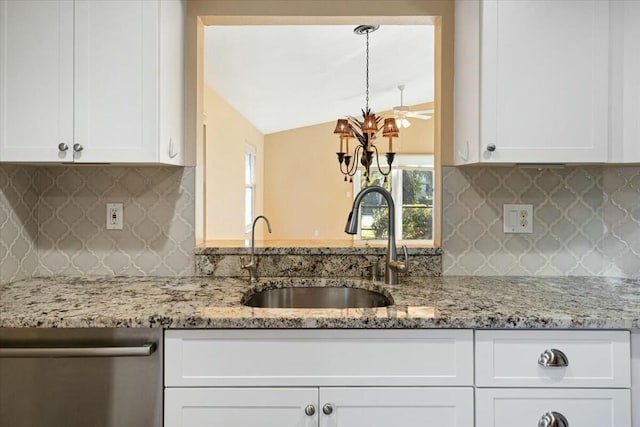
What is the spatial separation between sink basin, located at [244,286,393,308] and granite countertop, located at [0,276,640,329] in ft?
0.13

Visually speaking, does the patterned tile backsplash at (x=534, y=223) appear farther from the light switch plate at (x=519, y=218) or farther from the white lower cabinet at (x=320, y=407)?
the white lower cabinet at (x=320, y=407)

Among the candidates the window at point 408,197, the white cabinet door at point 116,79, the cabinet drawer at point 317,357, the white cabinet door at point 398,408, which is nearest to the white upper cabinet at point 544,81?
the cabinet drawer at point 317,357

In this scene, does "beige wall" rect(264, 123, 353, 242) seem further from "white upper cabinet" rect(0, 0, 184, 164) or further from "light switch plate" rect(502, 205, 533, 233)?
"white upper cabinet" rect(0, 0, 184, 164)

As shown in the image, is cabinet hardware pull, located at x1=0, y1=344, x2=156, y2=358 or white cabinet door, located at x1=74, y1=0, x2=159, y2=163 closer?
cabinet hardware pull, located at x1=0, y1=344, x2=156, y2=358

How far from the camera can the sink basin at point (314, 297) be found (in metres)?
1.73

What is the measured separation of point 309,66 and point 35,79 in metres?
2.90

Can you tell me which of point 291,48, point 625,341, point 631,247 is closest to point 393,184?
point 291,48

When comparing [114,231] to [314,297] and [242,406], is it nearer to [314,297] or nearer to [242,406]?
[314,297]

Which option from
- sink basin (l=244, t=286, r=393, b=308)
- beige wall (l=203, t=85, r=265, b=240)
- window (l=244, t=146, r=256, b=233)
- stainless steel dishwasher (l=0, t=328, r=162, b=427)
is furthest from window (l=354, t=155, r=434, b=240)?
stainless steel dishwasher (l=0, t=328, r=162, b=427)

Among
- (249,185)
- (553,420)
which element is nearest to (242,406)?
(553,420)

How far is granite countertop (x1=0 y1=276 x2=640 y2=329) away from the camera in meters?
1.22

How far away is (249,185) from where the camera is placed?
682 centimetres

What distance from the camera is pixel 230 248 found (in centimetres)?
185

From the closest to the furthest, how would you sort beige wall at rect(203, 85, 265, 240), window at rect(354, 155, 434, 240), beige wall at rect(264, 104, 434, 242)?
1. beige wall at rect(203, 85, 265, 240)
2. window at rect(354, 155, 434, 240)
3. beige wall at rect(264, 104, 434, 242)
